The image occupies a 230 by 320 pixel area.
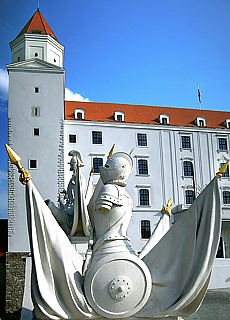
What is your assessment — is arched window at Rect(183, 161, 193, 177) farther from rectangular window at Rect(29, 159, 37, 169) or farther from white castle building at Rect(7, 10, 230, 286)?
rectangular window at Rect(29, 159, 37, 169)

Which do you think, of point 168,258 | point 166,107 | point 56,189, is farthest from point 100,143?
point 168,258

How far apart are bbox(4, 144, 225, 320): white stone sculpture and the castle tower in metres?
30.2

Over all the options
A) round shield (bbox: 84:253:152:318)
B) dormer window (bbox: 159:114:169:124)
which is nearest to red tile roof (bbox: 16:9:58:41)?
dormer window (bbox: 159:114:169:124)

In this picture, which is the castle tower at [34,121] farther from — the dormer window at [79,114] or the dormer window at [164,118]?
the dormer window at [164,118]

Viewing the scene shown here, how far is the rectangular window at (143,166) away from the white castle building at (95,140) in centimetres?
9

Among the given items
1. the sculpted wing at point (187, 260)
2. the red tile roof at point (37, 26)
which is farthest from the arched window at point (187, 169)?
the sculpted wing at point (187, 260)

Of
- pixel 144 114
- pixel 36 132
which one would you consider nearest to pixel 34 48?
pixel 36 132

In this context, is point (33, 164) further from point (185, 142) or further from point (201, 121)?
point (201, 121)

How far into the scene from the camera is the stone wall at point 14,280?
2760 cm

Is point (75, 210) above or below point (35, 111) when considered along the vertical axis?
below

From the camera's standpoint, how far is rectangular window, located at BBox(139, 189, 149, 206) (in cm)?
4009

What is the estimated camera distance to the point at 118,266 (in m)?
4.83

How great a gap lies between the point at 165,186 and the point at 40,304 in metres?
36.3

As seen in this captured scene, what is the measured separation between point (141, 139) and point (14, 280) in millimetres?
17571
